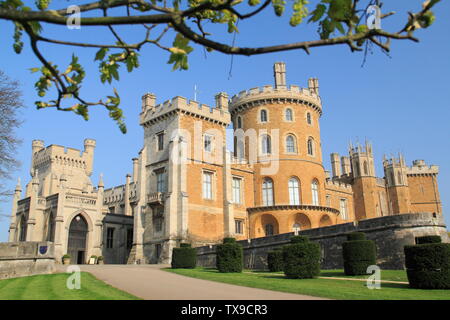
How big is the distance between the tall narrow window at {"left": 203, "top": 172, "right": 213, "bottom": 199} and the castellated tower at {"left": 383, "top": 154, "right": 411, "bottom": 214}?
2838 centimetres

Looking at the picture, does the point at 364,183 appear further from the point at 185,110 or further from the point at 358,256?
the point at 358,256

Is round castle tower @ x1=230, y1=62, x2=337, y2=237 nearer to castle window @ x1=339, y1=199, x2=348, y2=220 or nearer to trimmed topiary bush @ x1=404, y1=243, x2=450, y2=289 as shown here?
castle window @ x1=339, y1=199, x2=348, y2=220

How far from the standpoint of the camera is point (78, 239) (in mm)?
34906

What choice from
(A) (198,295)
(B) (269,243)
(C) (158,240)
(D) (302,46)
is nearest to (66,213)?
(C) (158,240)

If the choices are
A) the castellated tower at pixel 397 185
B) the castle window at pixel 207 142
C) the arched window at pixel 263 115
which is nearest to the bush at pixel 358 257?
the castle window at pixel 207 142

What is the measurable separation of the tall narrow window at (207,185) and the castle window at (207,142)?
212 cm

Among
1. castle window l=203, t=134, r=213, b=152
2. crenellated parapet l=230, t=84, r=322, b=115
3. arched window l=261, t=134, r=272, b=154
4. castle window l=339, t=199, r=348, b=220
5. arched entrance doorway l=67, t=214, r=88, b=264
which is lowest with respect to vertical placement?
arched entrance doorway l=67, t=214, r=88, b=264

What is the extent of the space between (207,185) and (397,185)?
29.4 metres

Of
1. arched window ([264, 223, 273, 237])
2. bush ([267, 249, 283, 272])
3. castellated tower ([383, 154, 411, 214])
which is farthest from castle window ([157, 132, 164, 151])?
castellated tower ([383, 154, 411, 214])

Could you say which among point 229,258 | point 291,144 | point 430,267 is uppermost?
point 291,144

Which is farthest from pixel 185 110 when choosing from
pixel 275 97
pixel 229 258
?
pixel 229 258

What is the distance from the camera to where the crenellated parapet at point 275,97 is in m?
39.0

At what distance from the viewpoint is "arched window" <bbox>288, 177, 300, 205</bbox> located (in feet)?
123

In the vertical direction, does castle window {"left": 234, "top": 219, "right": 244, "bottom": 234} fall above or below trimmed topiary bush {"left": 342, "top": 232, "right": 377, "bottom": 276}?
above
